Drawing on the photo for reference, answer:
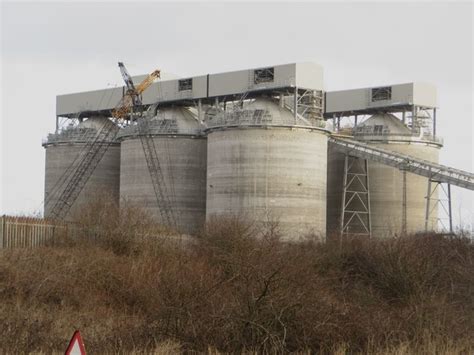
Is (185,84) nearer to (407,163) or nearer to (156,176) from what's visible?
(156,176)

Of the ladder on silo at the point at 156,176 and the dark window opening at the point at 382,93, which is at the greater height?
the dark window opening at the point at 382,93

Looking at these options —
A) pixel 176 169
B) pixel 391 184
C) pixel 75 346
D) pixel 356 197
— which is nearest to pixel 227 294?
pixel 75 346

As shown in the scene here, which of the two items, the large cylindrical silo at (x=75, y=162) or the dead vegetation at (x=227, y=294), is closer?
the dead vegetation at (x=227, y=294)

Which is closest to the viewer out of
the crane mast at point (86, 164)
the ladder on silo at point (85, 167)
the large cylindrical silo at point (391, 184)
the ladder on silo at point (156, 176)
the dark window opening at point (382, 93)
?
the ladder on silo at point (156, 176)

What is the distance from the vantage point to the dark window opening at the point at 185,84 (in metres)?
64.8

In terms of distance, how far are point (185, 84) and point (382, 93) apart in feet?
52.7

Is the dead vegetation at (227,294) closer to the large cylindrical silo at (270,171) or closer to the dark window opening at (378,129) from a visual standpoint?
the large cylindrical silo at (270,171)

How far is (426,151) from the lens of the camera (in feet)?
217

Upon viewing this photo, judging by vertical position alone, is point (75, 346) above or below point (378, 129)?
below

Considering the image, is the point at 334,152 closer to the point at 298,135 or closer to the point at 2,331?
the point at 298,135

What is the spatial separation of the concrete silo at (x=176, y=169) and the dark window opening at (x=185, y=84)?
6.90ft

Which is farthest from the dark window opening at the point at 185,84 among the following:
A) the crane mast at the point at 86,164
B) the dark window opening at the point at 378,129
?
the dark window opening at the point at 378,129

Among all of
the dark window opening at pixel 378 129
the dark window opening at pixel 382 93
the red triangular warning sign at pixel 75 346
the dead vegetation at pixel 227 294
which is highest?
the dark window opening at pixel 382 93

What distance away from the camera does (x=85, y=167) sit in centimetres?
7262
